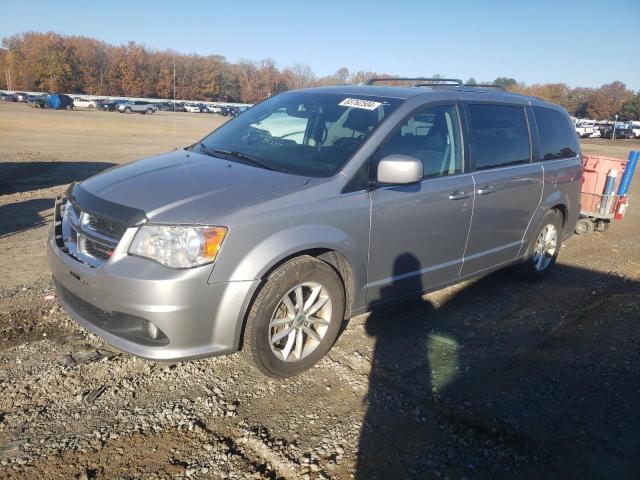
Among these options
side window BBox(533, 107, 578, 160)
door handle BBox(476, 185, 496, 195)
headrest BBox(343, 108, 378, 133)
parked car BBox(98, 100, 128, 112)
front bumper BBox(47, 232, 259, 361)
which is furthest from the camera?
parked car BBox(98, 100, 128, 112)

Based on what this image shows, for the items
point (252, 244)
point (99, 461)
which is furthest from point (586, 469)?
point (99, 461)

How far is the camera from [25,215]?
7207 mm

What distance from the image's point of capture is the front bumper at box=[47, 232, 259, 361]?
274cm

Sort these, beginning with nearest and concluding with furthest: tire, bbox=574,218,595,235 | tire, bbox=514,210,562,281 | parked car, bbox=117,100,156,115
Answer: tire, bbox=514,210,562,281, tire, bbox=574,218,595,235, parked car, bbox=117,100,156,115

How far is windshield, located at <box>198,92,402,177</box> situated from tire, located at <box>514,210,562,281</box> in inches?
99.6

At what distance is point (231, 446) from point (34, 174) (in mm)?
10677

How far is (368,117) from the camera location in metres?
3.81

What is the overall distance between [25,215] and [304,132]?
208 inches

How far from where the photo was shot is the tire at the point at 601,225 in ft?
27.3

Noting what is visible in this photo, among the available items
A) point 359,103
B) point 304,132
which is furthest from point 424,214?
point 304,132

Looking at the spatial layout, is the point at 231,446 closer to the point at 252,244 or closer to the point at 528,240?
the point at 252,244

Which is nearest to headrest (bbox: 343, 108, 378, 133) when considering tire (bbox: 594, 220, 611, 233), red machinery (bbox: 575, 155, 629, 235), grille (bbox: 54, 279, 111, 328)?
grille (bbox: 54, 279, 111, 328)

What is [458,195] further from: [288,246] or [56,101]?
[56,101]

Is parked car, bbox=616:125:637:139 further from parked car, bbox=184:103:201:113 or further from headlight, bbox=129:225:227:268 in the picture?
headlight, bbox=129:225:227:268
